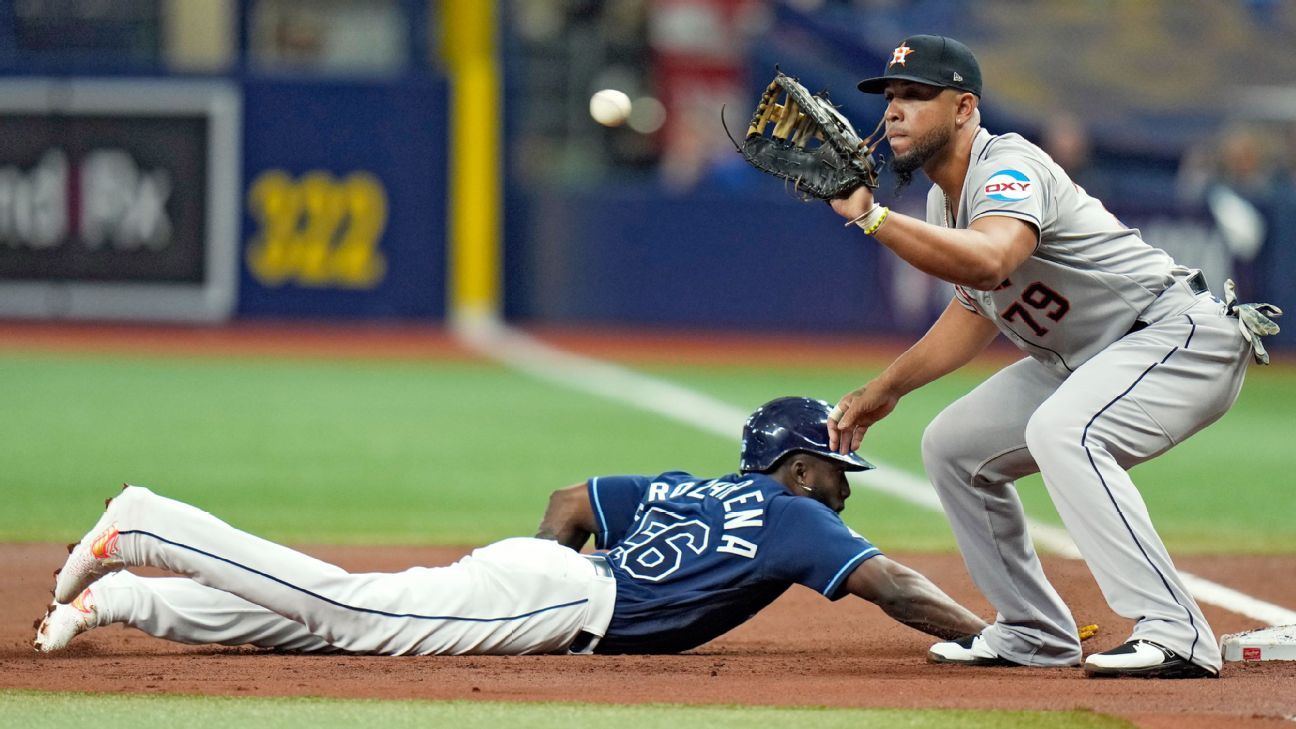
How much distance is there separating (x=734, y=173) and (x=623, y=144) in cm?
244

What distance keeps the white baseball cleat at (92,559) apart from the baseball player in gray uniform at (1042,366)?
196 centimetres

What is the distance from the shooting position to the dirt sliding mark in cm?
441

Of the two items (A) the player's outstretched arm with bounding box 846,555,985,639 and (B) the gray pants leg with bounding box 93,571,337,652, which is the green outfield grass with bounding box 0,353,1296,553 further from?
(A) the player's outstretched arm with bounding box 846,555,985,639

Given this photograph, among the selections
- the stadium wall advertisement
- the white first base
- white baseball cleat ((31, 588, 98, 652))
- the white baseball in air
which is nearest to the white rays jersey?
the white first base

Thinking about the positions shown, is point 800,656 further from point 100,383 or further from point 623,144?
point 623,144

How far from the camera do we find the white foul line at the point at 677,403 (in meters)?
6.50

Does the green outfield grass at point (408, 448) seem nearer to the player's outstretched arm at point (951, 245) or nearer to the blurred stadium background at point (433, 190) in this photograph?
the blurred stadium background at point (433, 190)

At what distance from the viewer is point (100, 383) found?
45.0 feet

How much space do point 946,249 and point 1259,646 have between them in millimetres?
1607

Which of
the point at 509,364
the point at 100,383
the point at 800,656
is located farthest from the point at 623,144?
the point at 800,656

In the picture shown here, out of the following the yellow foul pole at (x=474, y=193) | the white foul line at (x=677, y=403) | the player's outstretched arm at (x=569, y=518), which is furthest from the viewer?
the yellow foul pole at (x=474, y=193)

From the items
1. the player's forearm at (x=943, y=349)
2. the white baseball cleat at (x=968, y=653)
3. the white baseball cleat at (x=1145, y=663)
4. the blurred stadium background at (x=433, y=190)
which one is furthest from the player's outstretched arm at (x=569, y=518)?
the blurred stadium background at (x=433, y=190)

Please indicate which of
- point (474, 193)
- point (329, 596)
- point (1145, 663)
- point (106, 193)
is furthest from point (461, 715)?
point (474, 193)

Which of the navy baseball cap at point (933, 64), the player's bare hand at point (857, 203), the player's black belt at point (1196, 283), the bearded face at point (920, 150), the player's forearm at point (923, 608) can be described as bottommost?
the player's forearm at point (923, 608)
